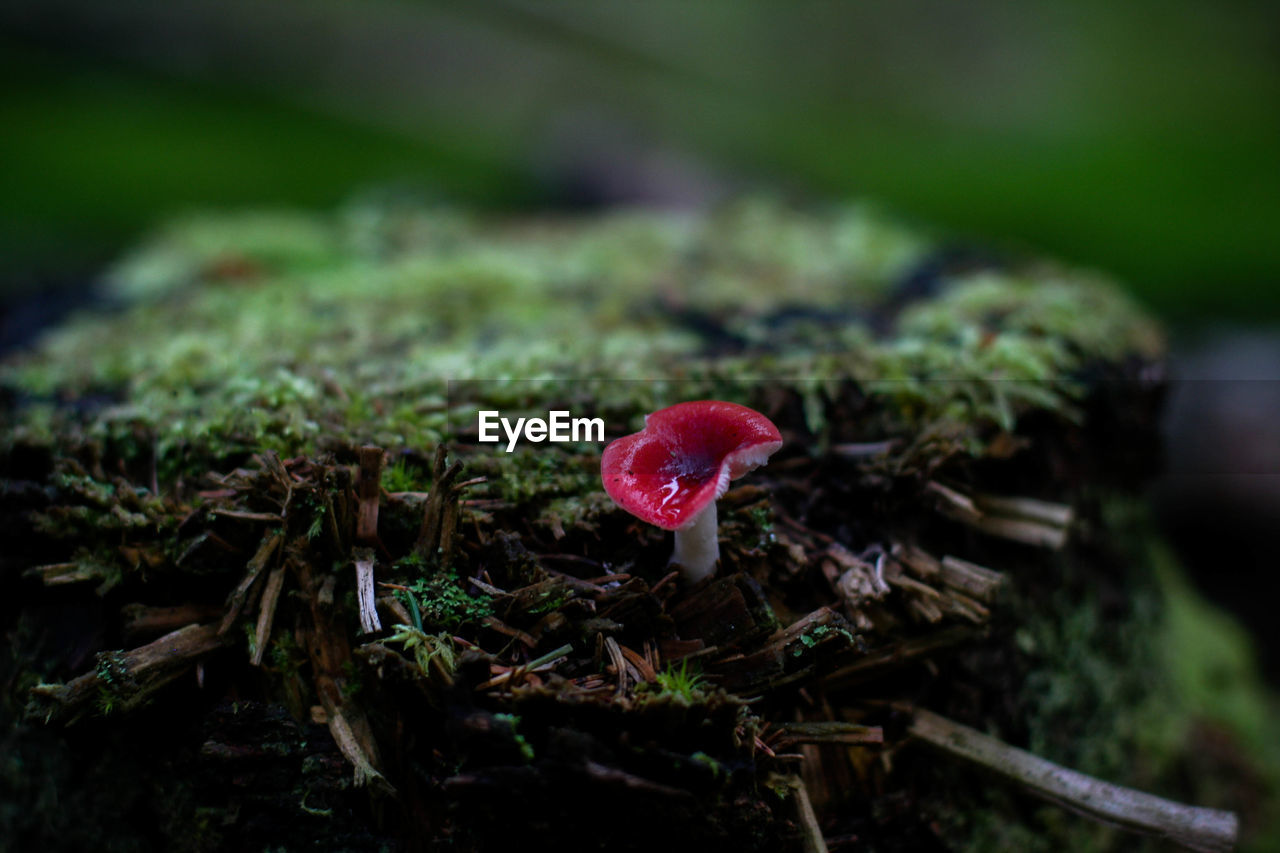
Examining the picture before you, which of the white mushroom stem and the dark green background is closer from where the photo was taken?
the white mushroom stem

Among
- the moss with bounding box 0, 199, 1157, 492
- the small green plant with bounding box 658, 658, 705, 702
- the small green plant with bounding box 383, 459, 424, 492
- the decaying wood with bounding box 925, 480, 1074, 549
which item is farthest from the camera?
the moss with bounding box 0, 199, 1157, 492

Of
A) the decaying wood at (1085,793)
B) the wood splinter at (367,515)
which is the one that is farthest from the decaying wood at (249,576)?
the decaying wood at (1085,793)

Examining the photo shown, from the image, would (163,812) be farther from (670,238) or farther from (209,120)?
(209,120)

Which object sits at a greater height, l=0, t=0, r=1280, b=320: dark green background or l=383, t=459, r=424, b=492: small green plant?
l=0, t=0, r=1280, b=320: dark green background

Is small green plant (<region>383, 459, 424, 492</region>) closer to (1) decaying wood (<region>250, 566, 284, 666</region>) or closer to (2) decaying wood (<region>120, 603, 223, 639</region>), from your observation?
(1) decaying wood (<region>250, 566, 284, 666</region>)

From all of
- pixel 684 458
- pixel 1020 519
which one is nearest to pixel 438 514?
pixel 684 458

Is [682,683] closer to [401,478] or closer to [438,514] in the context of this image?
[438,514]

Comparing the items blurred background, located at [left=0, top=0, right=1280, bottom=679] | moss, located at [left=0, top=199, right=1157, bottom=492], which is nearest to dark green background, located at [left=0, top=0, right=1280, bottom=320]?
blurred background, located at [left=0, top=0, right=1280, bottom=679]

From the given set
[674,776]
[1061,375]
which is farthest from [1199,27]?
[674,776]
